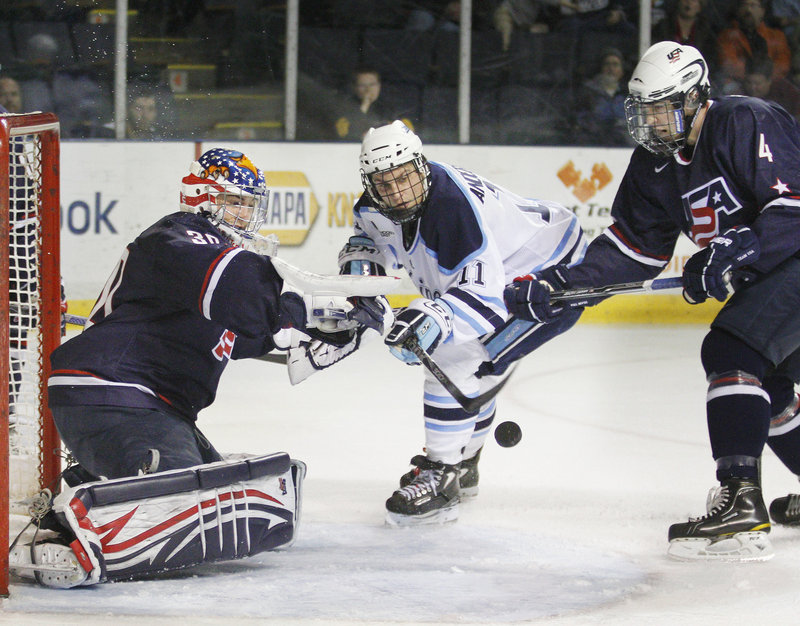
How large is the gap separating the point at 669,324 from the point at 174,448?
400cm

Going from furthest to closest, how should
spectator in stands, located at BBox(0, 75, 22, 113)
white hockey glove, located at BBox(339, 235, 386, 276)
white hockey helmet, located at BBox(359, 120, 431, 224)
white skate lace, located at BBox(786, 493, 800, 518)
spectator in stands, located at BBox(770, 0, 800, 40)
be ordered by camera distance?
spectator in stands, located at BBox(770, 0, 800, 40) → spectator in stands, located at BBox(0, 75, 22, 113) → white hockey glove, located at BBox(339, 235, 386, 276) → white skate lace, located at BBox(786, 493, 800, 518) → white hockey helmet, located at BBox(359, 120, 431, 224)

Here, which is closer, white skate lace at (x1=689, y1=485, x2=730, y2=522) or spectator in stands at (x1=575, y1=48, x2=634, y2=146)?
white skate lace at (x1=689, y1=485, x2=730, y2=522)

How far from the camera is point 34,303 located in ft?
8.21

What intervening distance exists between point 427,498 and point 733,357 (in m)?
0.75

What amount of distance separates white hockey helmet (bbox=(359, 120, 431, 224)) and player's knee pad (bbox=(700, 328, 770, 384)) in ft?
2.27

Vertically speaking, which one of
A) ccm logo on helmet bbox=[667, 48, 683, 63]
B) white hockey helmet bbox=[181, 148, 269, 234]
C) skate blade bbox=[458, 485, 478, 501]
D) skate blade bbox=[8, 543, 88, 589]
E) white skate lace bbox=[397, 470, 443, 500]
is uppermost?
ccm logo on helmet bbox=[667, 48, 683, 63]

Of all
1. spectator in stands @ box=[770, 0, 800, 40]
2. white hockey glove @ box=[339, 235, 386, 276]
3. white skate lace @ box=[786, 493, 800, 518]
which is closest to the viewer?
white skate lace @ box=[786, 493, 800, 518]

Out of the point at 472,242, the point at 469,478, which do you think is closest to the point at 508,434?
the point at 469,478

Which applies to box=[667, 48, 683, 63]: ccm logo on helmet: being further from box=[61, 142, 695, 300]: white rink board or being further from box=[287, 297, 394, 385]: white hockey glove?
box=[61, 142, 695, 300]: white rink board

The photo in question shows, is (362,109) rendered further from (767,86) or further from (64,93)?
(767,86)

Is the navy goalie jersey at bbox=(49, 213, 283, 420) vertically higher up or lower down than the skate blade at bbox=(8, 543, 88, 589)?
higher up

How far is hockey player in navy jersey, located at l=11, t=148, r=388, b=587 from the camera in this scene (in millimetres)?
2037

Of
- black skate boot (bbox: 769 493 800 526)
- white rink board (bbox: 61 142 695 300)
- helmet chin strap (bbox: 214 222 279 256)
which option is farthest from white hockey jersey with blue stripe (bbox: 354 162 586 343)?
white rink board (bbox: 61 142 695 300)

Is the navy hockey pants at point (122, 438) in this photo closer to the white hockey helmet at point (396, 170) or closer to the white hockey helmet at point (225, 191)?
the white hockey helmet at point (225, 191)
